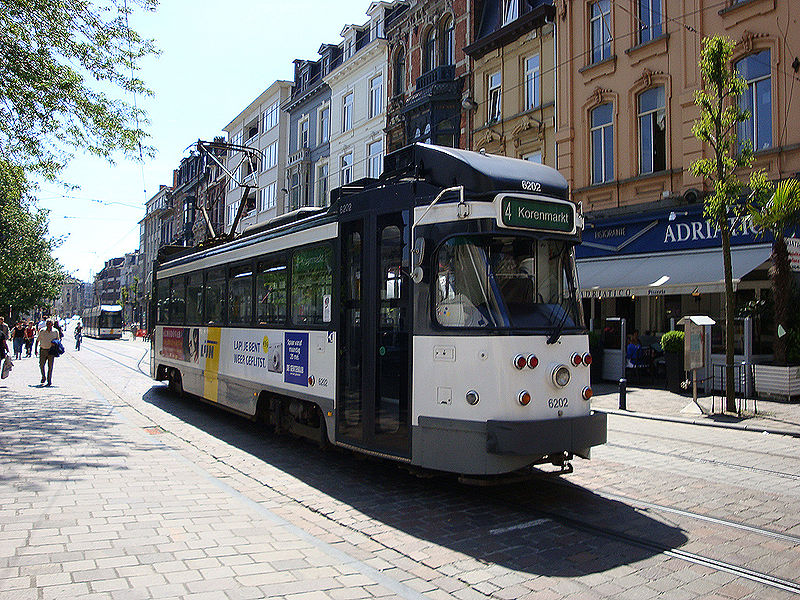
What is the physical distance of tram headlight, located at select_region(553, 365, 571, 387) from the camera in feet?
20.3

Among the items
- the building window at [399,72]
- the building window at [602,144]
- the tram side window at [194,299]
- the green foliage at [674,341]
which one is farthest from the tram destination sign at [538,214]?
the building window at [399,72]

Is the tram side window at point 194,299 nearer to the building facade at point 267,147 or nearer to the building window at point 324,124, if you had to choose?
→ the building window at point 324,124

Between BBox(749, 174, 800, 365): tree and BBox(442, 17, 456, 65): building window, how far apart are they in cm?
1626

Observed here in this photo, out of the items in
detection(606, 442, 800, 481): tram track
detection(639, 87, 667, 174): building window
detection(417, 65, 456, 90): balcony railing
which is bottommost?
detection(606, 442, 800, 481): tram track

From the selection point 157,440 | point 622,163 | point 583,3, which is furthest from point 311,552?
point 583,3

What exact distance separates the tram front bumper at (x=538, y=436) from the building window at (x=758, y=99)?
43.1 ft

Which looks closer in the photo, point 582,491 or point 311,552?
point 311,552

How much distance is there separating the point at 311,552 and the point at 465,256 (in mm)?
2861

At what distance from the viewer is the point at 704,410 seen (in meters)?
12.6

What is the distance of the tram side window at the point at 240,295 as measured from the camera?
10250 mm

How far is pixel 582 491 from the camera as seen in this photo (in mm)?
6805

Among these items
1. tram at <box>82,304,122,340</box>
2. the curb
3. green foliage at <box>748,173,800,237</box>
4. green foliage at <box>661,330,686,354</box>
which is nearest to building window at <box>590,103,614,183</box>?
green foliage at <box>661,330,686,354</box>

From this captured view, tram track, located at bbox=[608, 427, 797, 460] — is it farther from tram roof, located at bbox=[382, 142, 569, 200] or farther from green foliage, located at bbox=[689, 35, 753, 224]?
tram roof, located at bbox=[382, 142, 569, 200]

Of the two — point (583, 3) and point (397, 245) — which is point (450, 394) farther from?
point (583, 3)
